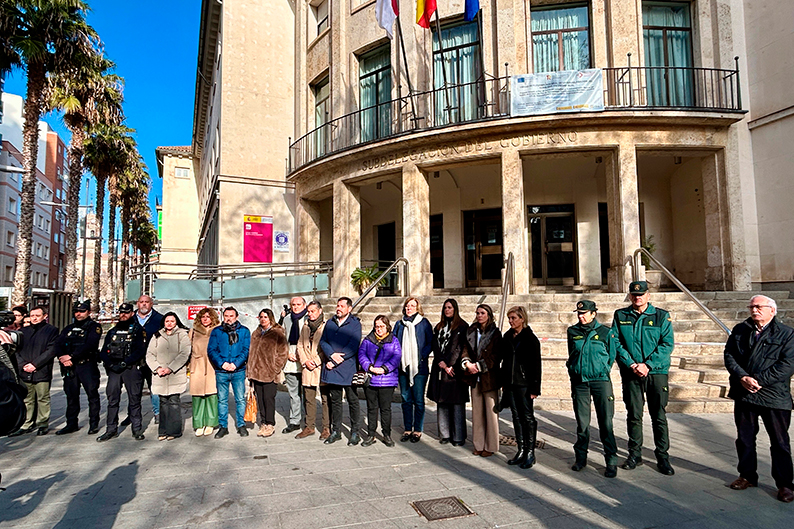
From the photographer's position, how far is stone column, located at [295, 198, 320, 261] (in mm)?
18094

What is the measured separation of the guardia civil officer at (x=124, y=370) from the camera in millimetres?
6750

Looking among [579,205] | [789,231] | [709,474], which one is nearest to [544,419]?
[709,474]

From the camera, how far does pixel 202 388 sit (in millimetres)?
6879

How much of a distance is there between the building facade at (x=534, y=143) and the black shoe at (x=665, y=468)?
7957mm

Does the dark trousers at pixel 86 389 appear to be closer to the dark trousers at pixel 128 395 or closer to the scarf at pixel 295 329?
the dark trousers at pixel 128 395

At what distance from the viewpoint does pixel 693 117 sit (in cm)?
1257

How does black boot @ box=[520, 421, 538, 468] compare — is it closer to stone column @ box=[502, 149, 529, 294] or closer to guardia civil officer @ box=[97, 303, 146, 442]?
guardia civil officer @ box=[97, 303, 146, 442]

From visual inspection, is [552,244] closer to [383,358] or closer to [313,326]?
[313,326]

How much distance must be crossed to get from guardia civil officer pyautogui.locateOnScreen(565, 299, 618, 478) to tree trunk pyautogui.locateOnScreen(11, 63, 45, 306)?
17920mm

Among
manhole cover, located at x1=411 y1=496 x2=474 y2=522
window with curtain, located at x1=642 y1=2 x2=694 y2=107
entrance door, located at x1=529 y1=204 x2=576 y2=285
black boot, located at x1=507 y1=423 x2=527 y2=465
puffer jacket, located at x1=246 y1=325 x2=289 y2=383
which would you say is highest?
window with curtain, located at x1=642 y1=2 x2=694 y2=107

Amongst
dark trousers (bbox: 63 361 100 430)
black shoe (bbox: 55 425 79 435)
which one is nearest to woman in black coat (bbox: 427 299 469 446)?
dark trousers (bbox: 63 361 100 430)

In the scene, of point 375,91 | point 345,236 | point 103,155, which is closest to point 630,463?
point 345,236

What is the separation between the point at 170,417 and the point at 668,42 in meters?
15.2

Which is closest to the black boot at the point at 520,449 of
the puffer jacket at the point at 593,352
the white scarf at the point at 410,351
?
the puffer jacket at the point at 593,352
